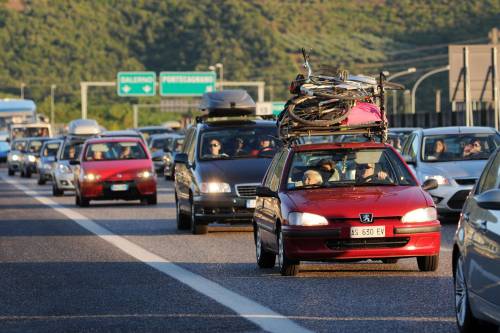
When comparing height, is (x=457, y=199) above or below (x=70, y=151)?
above

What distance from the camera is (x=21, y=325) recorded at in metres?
11.9

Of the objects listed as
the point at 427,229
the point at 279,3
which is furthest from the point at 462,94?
the point at 279,3

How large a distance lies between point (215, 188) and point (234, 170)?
43 cm

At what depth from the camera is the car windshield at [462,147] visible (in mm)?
26188

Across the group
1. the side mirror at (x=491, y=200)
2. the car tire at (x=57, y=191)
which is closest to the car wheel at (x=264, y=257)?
the side mirror at (x=491, y=200)

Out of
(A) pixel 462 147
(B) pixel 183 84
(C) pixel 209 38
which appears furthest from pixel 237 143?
(C) pixel 209 38

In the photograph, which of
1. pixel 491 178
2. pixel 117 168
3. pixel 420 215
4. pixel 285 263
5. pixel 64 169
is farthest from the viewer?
pixel 64 169

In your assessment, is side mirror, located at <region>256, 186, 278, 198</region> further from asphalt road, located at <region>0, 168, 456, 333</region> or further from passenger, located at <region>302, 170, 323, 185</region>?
asphalt road, located at <region>0, 168, 456, 333</region>

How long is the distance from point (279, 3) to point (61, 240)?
160961 millimetres

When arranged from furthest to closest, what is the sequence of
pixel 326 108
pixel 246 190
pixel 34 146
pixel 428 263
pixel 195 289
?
pixel 34 146 < pixel 246 190 < pixel 326 108 < pixel 428 263 < pixel 195 289

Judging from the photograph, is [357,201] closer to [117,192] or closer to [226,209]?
[226,209]

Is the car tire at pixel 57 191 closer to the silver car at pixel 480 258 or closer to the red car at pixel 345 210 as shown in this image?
the red car at pixel 345 210

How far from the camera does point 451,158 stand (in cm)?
2633

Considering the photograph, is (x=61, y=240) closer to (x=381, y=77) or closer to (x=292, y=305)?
(x=381, y=77)
